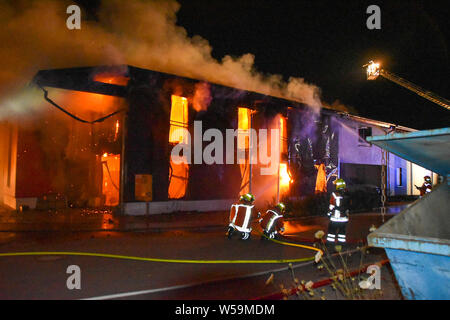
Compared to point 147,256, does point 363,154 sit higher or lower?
higher

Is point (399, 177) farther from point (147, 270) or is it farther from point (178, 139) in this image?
point (147, 270)

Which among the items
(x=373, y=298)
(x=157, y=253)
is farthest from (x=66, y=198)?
(x=373, y=298)

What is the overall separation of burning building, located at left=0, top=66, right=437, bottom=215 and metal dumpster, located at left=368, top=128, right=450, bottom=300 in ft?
30.8

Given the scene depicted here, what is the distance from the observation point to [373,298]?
160 inches

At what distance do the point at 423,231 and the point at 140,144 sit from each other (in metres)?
11.5

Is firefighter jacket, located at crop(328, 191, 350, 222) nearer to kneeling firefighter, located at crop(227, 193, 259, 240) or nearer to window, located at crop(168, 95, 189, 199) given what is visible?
→ kneeling firefighter, located at crop(227, 193, 259, 240)

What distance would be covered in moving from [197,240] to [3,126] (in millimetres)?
13684

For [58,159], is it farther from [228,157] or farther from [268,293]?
[268,293]

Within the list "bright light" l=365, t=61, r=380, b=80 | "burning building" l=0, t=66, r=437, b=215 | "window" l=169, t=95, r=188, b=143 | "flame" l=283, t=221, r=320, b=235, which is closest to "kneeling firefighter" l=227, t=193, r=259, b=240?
"flame" l=283, t=221, r=320, b=235

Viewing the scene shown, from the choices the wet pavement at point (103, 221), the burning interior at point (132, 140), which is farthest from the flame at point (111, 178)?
the wet pavement at point (103, 221)

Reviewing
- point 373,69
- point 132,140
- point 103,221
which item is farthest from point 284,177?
point 103,221

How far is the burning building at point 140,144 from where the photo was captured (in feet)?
44.3

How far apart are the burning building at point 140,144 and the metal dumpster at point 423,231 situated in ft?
30.8

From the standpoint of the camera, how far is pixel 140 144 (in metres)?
13.8
